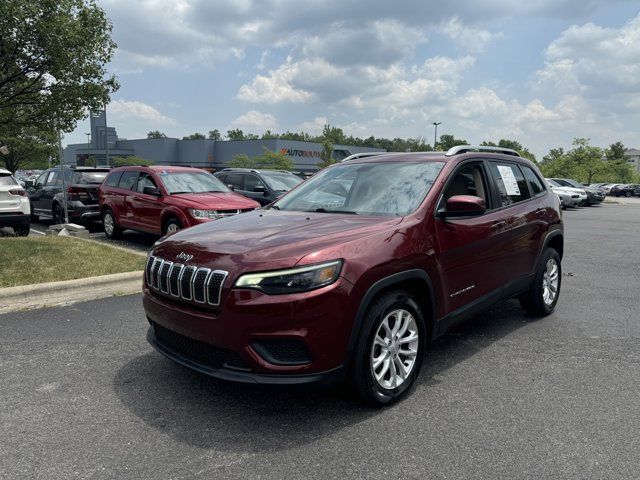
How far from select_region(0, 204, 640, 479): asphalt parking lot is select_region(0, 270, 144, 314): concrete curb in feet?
3.31

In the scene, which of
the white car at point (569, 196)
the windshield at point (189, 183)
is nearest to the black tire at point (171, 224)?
the windshield at point (189, 183)

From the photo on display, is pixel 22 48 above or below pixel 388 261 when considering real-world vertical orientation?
above

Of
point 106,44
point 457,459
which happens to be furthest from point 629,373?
point 106,44

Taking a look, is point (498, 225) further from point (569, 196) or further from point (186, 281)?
A: point (569, 196)

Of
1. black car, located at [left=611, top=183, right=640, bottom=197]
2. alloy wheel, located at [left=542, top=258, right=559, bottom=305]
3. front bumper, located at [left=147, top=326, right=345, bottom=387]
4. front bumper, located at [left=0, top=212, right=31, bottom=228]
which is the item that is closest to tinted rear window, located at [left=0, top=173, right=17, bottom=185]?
front bumper, located at [left=0, top=212, right=31, bottom=228]

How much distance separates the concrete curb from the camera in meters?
5.73

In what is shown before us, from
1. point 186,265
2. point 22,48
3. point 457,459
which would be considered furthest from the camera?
point 22,48

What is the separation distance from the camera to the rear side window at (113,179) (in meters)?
11.1

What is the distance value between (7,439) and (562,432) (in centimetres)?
334

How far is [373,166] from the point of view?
14.6 feet

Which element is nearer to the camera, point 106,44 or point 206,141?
point 106,44

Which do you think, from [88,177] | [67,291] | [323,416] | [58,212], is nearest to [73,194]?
[88,177]

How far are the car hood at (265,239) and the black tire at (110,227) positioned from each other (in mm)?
7965

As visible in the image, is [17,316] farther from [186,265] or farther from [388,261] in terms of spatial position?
[388,261]
